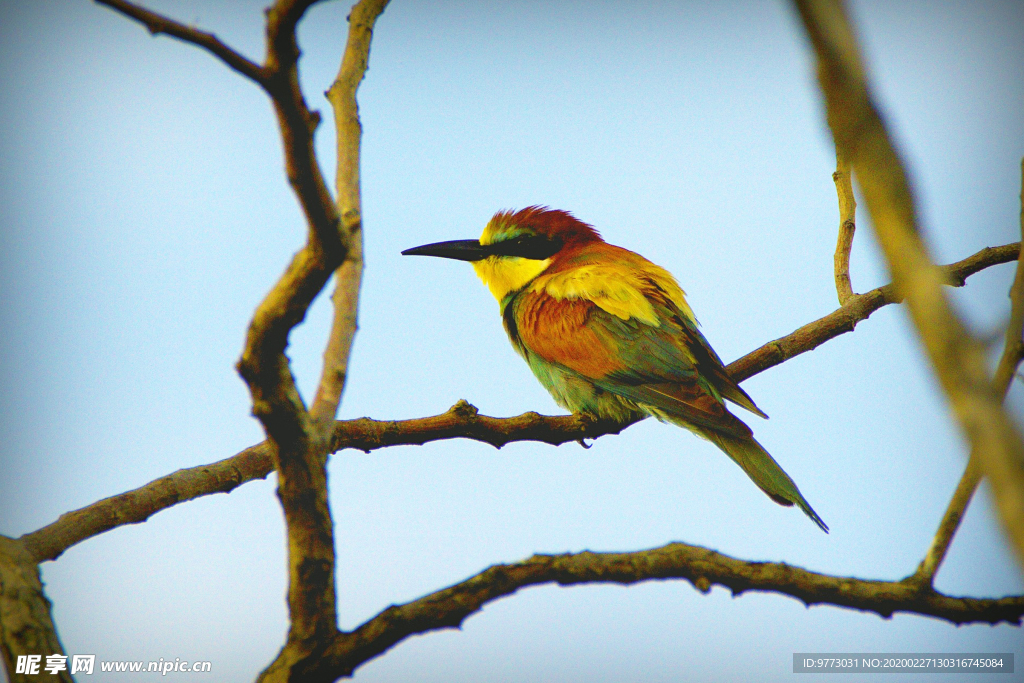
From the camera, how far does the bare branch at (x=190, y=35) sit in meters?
1.02

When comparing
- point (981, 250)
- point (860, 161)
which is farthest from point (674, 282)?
point (860, 161)

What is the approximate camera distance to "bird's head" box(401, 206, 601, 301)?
3934 mm

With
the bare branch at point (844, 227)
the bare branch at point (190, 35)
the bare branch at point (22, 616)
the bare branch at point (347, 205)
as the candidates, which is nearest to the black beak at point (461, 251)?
the bare branch at point (844, 227)

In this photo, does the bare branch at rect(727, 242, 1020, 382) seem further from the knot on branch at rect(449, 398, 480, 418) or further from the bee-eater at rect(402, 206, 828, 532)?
the knot on branch at rect(449, 398, 480, 418)

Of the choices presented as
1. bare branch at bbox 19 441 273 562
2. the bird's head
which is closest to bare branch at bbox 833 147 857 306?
the bird's head

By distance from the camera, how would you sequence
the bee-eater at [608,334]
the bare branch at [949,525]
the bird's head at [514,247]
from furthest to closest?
the bird's head at [514,247], the bee-eater at [608,334], the bare branch at [949,525]

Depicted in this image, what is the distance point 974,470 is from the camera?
1256 mm

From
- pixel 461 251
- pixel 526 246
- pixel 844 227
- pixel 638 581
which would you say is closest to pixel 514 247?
pixel 526 246

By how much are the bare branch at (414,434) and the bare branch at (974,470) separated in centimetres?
124

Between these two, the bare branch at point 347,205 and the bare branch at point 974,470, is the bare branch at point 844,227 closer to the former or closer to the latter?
the bare branch at point 974,470

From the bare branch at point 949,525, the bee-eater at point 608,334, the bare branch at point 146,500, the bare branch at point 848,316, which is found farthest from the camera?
the bee-eater at point 608,334

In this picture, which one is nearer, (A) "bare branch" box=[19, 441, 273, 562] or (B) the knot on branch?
(A) "bare branch" box=[19, 441, 273, 562]

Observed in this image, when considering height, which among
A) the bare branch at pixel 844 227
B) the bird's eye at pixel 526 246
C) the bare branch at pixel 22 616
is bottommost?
the bare branch at pixel 22 616

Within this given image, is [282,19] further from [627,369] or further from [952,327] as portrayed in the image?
[627,369]
